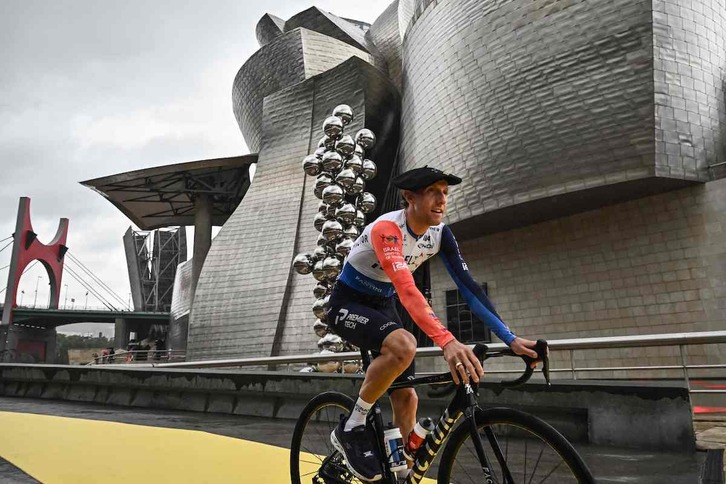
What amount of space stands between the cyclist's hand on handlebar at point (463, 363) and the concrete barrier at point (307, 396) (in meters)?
3.12

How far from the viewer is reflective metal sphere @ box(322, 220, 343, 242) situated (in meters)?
12.6

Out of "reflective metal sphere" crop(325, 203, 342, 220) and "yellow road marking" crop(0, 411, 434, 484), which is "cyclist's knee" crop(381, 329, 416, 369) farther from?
"reflective metal sphere" crop(325, 203, 342, 220)

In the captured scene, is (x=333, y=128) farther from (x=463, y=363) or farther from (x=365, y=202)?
(x=463, y=363)

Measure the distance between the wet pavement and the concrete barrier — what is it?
187 millimetres

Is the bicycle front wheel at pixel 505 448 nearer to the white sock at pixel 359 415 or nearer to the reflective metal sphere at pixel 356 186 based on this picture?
the white sock at pixel 359 415

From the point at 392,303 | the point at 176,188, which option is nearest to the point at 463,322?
the point at 392,303

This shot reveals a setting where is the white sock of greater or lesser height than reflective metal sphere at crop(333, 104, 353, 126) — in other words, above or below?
below

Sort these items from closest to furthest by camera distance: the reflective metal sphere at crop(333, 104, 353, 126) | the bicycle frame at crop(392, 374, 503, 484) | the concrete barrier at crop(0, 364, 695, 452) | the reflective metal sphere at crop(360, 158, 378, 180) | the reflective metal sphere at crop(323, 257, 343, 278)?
the bicycle frame at crop(392, 374, 503, 484) < the concrete barrier at crop(0, 364, 695, 452) < the reflective metal sphere at crop(323, 257, 343, 278) < the reflective metal sphere at crop(360, 158, 378, 180) < the reflective metal sphere at crop(333, 104, 353, 126)

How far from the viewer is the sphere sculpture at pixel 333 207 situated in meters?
12.4

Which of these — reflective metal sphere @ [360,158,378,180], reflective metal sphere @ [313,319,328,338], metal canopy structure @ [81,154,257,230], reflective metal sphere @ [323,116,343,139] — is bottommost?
reflective metal sphere @ [313,319,328,338]

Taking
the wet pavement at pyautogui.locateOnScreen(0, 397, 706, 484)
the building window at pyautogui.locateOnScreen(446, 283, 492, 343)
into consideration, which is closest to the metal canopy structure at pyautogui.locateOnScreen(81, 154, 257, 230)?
the building window at pyautogui.locateOnScreen(446, 283, 492, 343)

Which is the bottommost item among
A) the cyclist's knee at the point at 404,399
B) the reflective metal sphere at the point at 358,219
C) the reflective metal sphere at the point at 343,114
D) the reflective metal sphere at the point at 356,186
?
the cyclist's knee at the point at 404,399

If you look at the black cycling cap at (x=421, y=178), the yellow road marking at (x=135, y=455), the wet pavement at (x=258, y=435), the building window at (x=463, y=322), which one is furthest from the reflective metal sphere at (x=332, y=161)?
the black cycling cap at (x=421, y=178)

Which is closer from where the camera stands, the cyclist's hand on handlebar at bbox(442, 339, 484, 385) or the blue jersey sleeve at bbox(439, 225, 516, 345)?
the cyclist's hand on handlebar at bbox(442, 339, 484, 385)
